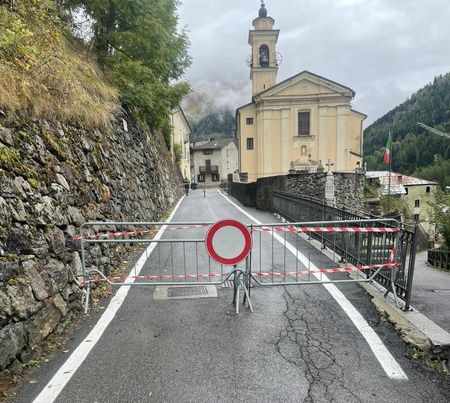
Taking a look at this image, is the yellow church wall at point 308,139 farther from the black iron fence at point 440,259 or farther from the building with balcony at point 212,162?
the building with balcony at point 212,162

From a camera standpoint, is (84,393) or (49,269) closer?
(84,393)

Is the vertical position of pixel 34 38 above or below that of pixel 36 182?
above

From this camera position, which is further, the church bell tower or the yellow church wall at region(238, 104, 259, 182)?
the church bell tower

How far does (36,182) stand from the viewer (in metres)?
4.17

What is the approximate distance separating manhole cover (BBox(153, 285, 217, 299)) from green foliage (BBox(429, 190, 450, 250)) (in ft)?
31.0

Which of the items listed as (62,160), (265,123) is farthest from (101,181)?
(265,123)

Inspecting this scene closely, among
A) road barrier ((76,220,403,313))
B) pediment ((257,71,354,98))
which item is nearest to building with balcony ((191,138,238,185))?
pediment ((257,71,354,98))

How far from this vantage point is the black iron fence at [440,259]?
10031mm

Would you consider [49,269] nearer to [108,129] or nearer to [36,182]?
[36,182]

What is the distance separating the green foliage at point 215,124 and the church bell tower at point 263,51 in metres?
94.0

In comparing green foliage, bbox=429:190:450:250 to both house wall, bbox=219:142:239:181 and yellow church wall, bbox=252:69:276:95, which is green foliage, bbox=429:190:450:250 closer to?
yellow church wall, bbox=252:69:276:95

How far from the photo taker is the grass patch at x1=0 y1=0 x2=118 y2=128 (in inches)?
177

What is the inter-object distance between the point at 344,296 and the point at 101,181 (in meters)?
5.05

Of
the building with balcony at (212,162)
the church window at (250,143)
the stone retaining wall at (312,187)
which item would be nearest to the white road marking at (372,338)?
the stone retaining wall at (312,187)
